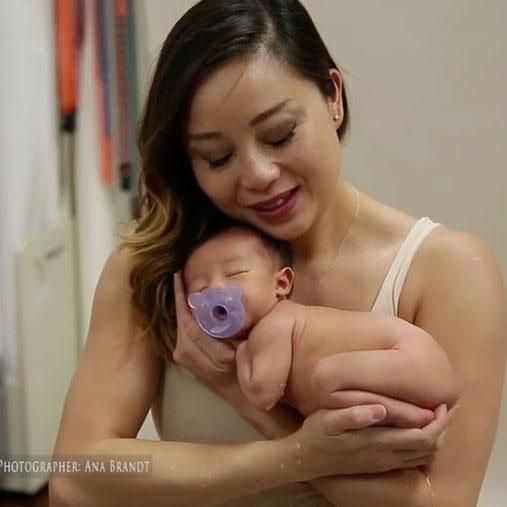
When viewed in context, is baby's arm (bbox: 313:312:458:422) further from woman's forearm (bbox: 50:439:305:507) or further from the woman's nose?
the woman's nose

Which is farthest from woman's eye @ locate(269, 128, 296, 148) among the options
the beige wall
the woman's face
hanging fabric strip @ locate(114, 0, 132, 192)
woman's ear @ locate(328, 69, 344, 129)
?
hanging fabric strip @ locate(114, 0, 132, 192)

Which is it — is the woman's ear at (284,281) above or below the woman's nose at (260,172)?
below

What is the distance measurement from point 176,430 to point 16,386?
1.07 meters

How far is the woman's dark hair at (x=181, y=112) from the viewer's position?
1.13 m

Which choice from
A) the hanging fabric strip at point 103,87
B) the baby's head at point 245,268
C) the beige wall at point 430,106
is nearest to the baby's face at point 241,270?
the baby's head at point 245,268

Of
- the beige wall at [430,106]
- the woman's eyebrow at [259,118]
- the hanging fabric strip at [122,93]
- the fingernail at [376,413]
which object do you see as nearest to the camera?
the fingernail at [376,413]

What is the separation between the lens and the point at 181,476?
1.16 meters

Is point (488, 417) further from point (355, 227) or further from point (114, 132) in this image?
point (114, 132)

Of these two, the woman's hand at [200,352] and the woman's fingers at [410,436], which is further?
the woman's hand at [200,352]

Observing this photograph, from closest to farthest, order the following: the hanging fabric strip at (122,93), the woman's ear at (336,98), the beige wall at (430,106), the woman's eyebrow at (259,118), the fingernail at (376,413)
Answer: the fingernail at (376,413), the woman's eyebrow at (259,118), the woman's ear at (336,98), the beige wall at (430,106), the hanging fabric strip at (122,93)

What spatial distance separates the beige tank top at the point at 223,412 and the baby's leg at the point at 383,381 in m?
0.16

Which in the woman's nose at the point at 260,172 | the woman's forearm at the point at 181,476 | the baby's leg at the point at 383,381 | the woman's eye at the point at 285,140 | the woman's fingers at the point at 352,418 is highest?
the woman's eye at the point at 285,140

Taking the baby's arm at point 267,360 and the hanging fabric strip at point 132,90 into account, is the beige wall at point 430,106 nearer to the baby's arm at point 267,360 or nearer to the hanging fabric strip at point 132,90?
the hanging fabric strip at point 132,90

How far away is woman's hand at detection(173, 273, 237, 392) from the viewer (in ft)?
3.81
